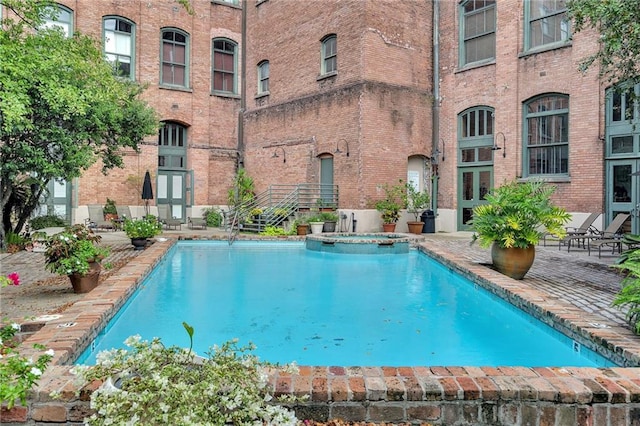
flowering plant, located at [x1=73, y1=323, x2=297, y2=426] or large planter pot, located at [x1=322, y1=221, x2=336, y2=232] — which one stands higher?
large planter pot, located at [x1=322, y1=221, x2=336, y2=232]

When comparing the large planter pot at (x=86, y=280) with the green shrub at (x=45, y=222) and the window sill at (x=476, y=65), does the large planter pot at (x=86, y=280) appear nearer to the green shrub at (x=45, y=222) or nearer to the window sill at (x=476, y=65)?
the green shrub at (x=45, y=222)

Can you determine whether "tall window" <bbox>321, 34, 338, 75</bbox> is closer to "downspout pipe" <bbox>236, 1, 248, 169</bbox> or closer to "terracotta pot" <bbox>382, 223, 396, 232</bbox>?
"downspout pipe" <bbox>236, 1, 248, 169</bbox>

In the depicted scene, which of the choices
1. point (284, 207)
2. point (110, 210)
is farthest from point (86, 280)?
point (110, 210)

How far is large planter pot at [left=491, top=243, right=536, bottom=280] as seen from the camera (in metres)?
6.18

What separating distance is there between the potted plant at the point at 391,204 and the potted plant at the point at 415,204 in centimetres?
21

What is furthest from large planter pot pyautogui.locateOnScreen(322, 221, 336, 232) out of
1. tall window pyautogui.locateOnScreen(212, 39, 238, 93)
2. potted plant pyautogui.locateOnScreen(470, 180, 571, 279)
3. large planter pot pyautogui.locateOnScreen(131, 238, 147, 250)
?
tall window pyautogui.locateOnScreen(212, 39, 238, 93)

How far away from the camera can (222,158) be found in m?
18.1

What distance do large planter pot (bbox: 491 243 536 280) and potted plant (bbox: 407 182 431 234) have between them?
7557mm

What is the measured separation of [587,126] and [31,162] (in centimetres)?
1228

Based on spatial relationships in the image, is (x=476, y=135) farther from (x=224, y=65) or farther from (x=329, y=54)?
(x=224, y=65)

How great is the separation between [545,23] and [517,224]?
931 cm

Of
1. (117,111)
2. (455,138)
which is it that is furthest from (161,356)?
(455,138)

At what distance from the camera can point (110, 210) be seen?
15000 mm

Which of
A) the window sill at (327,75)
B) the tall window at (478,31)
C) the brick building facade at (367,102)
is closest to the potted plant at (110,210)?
the brick building facade at (367,102)
